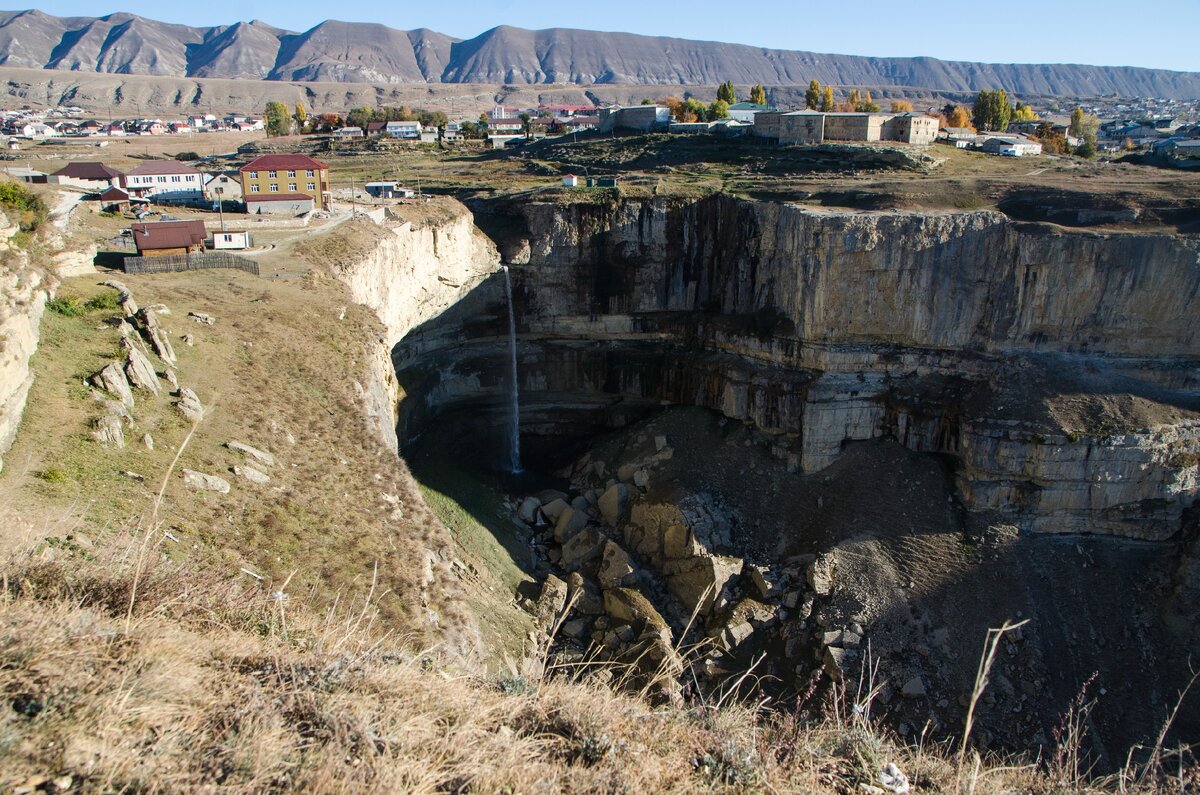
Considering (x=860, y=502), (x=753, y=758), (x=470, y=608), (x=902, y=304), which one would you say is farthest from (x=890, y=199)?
(x=753, y=758)

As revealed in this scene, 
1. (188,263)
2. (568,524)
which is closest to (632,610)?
(568,524)

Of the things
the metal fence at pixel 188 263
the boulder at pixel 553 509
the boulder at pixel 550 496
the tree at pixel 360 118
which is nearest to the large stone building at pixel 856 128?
the boulder at pixel 550 496

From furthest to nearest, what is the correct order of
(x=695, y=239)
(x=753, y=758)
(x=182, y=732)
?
1. (x=695, y=239)
2. (x=753, y=758)
3. (x=182, y=732)

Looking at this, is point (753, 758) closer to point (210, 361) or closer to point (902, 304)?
point (210, 361)

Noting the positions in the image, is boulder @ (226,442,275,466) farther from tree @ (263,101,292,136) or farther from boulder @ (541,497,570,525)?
tree @ (263,101,292,136)

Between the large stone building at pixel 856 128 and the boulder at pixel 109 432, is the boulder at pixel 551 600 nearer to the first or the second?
the boulder at pixel 109 432

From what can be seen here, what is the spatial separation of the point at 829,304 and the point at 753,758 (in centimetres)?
2511

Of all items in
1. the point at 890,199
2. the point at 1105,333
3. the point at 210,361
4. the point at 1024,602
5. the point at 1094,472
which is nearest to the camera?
Answer: the point at 210,361

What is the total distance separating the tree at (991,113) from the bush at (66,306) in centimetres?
7589

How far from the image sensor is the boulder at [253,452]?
17328 millimetres

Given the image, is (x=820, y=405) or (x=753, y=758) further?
(x=820, y=405)

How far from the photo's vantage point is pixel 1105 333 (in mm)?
28109

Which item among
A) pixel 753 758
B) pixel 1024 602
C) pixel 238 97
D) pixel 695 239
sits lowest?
pixel 1024 602

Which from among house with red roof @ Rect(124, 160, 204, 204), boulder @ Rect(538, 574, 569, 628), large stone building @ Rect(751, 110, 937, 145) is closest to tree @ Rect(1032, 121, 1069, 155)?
large stone building @ Rect(751, 110, 937, 145)
